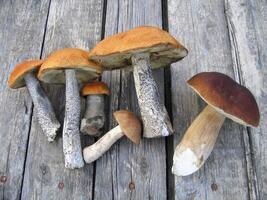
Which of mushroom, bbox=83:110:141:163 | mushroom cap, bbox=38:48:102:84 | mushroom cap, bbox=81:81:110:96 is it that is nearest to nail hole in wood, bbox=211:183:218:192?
mushroom, bbox=83:110:141:163

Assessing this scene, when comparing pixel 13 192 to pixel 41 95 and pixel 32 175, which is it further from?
pixel 41 95

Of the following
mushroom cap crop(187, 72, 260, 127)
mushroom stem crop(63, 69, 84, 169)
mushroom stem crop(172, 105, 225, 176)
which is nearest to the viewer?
mushroom cap crop(187, 72, 260, 127)

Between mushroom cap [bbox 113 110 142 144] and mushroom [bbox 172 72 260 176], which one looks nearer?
mushroom [bbox 172 72 260 176]

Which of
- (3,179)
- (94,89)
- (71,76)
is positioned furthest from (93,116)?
(3,179)

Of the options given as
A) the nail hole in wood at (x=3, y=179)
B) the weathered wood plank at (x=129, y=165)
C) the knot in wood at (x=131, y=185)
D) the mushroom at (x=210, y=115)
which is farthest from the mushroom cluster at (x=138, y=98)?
the nail hole in wood at (x=3, y=179)

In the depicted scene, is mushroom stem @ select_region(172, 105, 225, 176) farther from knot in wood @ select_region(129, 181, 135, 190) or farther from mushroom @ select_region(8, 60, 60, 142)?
mushroom @ select_region(8, 60, 60, 142)

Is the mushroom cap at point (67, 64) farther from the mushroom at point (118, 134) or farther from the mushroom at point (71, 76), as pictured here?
the mushroom at point (118, 134)

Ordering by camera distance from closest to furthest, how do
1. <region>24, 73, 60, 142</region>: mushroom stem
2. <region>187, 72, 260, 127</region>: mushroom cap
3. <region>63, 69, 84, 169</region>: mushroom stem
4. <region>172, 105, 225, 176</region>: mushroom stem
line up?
1. <region>187, 72, 260, 127</region>: mushroom cap
2. <region>172, 105, 225, 176</region>: mushroom stem
3. <region>63, 69, 84, 169</region>: mushroom stem
4. <region>24, 73, 60, 142</region>: mushroom stem

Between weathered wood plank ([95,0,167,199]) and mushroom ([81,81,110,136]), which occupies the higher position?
mushroom ([81,81,110,136])
